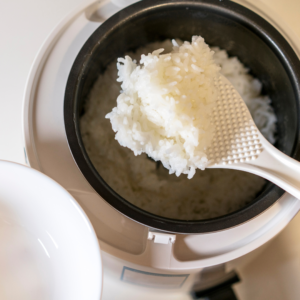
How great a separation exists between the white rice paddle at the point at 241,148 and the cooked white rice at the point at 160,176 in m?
0.16

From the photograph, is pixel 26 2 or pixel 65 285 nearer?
pixel 65 285

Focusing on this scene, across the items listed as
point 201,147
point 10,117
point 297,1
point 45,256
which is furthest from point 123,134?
point 297,1

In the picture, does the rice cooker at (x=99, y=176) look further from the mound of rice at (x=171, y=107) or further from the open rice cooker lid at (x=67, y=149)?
the mound of rice at (x=171, y=107)

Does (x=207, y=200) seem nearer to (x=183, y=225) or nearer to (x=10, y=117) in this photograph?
(x=183, y=225)

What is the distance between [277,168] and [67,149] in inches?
17.5

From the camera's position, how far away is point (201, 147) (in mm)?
539

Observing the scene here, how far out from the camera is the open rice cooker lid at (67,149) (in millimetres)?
532

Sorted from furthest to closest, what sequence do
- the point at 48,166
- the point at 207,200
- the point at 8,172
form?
the point at 207,200 < the point at 48,166 < the point at 8,172

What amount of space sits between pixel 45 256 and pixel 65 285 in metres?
0.06

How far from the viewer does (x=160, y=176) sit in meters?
0.74

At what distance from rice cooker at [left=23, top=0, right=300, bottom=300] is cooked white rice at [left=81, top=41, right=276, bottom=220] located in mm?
50

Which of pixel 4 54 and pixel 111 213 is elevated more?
pixel 4 54

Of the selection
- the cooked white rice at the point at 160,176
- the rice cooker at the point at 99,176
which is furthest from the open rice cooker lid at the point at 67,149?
the cooked white rice at the point at 160,176

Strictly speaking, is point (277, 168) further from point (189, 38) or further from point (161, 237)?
point (189, 38)
